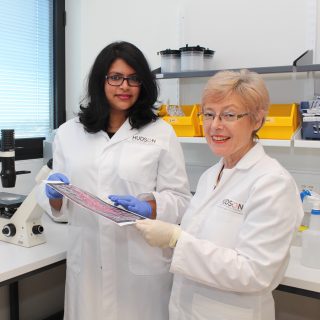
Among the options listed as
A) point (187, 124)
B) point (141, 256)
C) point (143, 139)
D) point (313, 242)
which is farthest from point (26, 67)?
point (313, 242)

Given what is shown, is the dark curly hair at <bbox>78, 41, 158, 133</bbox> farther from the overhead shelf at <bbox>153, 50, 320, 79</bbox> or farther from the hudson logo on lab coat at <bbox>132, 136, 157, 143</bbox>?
the overhead shelf at <bbox>153, 50, 320, 79</bbox>

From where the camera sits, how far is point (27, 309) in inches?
103

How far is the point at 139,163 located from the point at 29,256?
2.02ft

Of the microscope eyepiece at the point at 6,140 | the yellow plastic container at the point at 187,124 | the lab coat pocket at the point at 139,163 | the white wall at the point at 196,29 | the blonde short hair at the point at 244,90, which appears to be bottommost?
the lab coat pocket at the point at 139,163

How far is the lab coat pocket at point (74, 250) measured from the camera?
160 centimetres

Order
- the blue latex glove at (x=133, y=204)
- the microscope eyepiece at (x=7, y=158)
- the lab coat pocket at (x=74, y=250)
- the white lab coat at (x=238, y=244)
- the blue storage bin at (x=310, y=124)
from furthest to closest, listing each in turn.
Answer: the blue storage bin at (x=310, y=124)
the microscope eyepiece at (x=7, y=158)
the lab coat pocket at (x=74, y=250)
the blue latex glove at (x=133, y=204)
the white lab coat at (x=238, y=244)

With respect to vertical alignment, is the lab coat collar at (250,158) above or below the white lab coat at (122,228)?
above

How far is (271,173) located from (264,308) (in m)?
0.43

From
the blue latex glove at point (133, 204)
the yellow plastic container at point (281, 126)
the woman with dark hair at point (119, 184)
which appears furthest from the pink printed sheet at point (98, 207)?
the yellow plastic container at point (281, 126)

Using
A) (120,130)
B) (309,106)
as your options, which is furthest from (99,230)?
(309,106)

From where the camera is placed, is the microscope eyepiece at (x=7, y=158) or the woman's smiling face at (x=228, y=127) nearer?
the woman's smiling face at (x=228, y=127)

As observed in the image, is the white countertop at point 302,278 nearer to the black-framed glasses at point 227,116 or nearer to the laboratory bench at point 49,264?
the laboratory bench at point 49,264

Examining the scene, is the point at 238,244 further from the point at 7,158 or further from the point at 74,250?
the point at 7,158

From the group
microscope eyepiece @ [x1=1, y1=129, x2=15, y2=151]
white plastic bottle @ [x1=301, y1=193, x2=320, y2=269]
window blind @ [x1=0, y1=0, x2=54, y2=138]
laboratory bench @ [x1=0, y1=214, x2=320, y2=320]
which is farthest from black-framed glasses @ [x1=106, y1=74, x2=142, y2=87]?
window blind @ [x1=0, y1=0, x2=54, y2=138]
